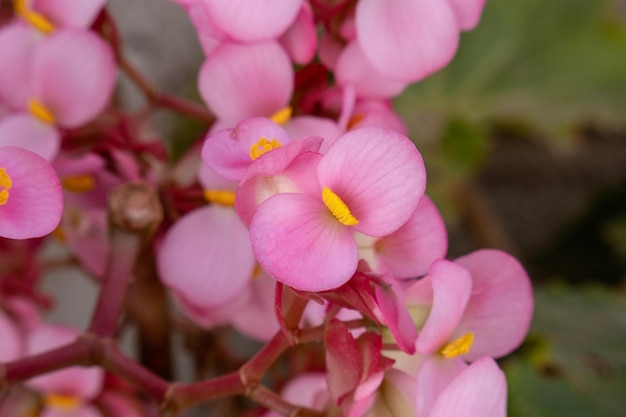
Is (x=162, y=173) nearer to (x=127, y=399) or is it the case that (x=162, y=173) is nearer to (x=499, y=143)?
(x=127, y=399)

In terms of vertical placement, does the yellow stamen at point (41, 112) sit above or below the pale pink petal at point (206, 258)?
above

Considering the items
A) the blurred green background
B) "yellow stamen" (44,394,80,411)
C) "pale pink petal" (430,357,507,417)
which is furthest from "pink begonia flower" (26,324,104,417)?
the blurred green background

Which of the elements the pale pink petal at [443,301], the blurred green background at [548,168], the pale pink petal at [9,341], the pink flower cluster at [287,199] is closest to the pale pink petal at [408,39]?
the pink flower cluster at [287,199]

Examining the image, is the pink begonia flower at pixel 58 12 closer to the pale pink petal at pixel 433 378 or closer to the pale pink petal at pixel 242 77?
the pale pink petal at pixel 242 77

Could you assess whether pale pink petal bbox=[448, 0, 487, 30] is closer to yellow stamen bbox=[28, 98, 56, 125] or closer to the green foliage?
yellow stamen bbox=[28, 98, 56, 125]

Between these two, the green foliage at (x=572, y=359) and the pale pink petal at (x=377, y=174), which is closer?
the pale pink petal at (x=377, y=174)

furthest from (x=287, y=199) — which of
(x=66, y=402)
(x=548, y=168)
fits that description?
(x=548, y=168)

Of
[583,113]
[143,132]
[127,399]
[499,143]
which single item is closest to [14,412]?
[127,399]

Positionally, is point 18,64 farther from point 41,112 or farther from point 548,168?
point 548,168
